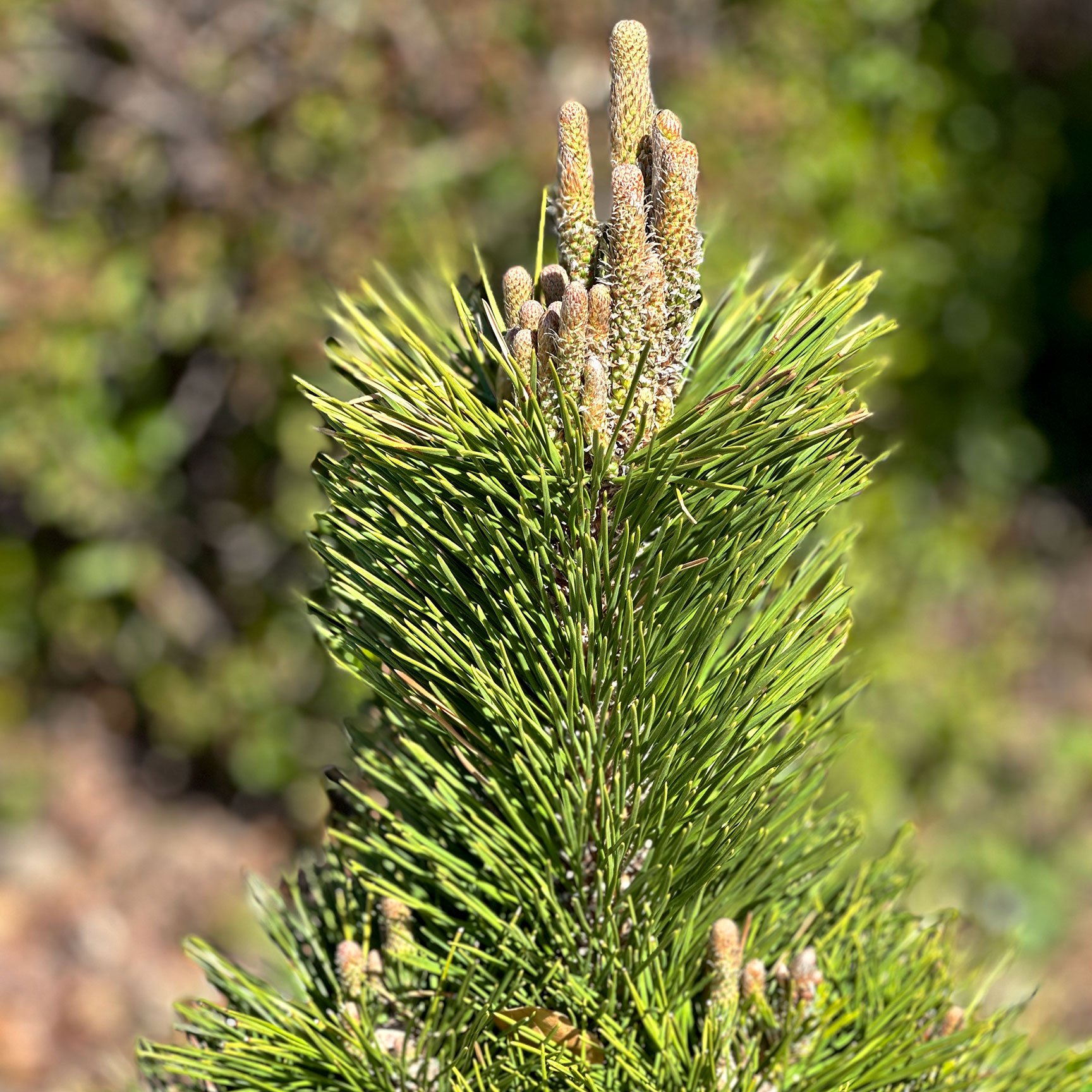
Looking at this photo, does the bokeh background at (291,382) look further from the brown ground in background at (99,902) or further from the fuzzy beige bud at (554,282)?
the fuzzy beige bud at (554,282)

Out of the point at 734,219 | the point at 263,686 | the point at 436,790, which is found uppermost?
the point at 734,219

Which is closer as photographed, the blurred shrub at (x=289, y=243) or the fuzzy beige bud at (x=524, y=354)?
the fuzzy beige bud at (x=524, y=354)

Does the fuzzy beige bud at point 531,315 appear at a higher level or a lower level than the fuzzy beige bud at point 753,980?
higher

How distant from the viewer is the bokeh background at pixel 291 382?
3029 mm

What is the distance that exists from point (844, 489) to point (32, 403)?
2966mm

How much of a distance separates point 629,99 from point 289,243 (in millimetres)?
2468

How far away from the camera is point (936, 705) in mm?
3506

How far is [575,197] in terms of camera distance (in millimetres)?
739

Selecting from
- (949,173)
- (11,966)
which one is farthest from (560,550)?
(949,173)

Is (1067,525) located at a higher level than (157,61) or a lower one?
lower

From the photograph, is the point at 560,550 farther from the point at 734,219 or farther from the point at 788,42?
the point at 788,42

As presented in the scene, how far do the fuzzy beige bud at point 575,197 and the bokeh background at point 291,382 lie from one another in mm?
2015

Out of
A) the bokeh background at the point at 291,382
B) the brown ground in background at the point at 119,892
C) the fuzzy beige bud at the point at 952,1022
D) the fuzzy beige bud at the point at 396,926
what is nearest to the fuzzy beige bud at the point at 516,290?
the fuzzy beige bud at the point at 396,926

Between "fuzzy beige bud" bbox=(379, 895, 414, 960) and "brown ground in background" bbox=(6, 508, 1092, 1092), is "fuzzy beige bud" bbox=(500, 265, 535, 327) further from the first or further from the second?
"brown ground in background" bbox=(6, 508, 1092, 1092)
